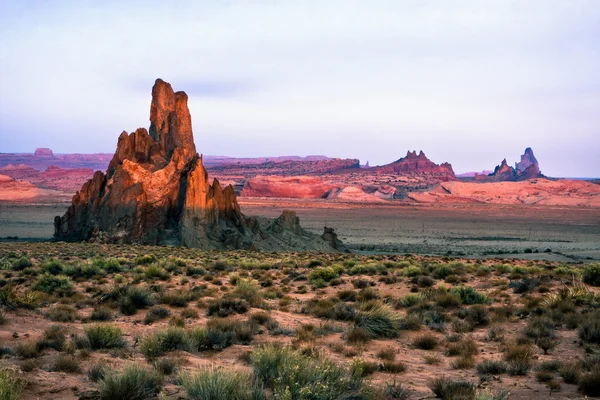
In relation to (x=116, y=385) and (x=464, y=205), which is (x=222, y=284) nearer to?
(x=116, y=385)

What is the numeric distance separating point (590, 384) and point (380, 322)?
169 inches

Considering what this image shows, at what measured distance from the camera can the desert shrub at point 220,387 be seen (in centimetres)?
546

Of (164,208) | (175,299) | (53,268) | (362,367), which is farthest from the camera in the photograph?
(164,208)

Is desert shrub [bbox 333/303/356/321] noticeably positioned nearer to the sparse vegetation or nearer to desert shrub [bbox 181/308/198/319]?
the sparse vegetation

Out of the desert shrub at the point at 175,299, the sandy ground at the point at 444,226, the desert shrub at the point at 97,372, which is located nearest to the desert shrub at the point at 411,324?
the desert shrub at the point at 175,299

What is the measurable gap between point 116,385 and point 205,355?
2.58 metres

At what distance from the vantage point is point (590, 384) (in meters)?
6.43

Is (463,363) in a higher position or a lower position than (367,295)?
higher

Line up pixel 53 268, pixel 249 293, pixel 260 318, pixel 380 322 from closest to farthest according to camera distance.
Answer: pixel 380 322, pixel 260 318, pixel 249 293, pixel 53 268

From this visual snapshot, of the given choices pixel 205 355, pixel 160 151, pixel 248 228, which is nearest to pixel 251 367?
pixel 205 355

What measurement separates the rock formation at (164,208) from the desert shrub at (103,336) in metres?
32.0

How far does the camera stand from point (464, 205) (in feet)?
470

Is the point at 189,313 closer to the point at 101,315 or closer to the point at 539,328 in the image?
the point at 101,315

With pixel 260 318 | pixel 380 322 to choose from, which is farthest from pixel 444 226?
pixel 260 318
